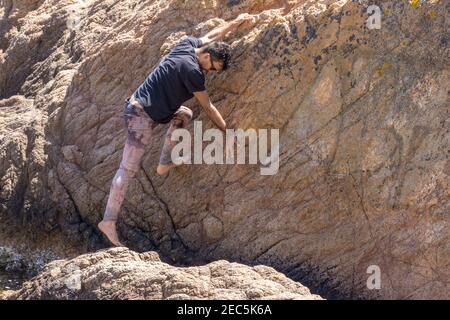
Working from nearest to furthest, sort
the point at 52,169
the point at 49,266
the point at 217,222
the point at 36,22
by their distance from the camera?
the point at 49,266 → the point at 217,222 → the point at 52,169 → the point at 36,22

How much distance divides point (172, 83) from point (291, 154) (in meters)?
1.08

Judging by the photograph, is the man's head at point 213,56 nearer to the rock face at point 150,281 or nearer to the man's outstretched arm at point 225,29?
the man's outstretched arm at point 225,29

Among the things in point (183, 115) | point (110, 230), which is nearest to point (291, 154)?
point (183, 115)

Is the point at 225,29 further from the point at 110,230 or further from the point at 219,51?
the point at 110,230

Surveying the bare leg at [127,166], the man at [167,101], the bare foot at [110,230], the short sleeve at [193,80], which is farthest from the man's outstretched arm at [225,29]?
the bare foot at [110,230]

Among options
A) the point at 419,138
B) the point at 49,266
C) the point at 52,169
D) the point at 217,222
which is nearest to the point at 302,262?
A: the point at 217,222

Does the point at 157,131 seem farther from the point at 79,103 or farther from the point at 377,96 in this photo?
the point at 377,96

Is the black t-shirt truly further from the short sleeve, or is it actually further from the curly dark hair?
the curly dark hair

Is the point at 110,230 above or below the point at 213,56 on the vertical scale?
below

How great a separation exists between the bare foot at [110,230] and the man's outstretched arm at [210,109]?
115 centimetres

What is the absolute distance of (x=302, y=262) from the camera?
25.0ft

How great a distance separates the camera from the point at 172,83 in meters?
7.68

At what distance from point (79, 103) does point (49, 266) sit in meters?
2.02

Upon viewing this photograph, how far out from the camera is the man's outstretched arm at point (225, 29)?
800 cm
